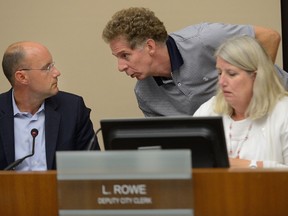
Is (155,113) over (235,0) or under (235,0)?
under

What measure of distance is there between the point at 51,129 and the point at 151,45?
1.99 ft

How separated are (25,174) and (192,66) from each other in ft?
4.52

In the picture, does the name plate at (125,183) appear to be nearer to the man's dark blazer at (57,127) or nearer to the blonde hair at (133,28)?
the man's dark blazer at (57,127)

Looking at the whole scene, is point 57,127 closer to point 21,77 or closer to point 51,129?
point 51,129

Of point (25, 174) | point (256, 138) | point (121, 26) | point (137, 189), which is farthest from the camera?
point (121, 26)

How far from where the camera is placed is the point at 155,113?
9.73 feet

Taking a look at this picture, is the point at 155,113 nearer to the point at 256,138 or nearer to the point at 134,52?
the point at 134,52

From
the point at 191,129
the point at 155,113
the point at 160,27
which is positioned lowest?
the point at 155,113

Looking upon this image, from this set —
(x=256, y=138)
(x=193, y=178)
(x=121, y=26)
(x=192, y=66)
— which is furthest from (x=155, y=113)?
(x=193, y=178)

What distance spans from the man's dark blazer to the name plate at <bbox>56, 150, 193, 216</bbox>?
1.25 metres

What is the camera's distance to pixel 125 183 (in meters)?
1.44

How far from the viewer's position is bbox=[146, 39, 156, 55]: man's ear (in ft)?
9.14

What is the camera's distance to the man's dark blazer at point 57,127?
2688 mm

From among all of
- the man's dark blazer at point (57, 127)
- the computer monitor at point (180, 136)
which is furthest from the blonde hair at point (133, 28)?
the computer monitor at point (180, 136)
